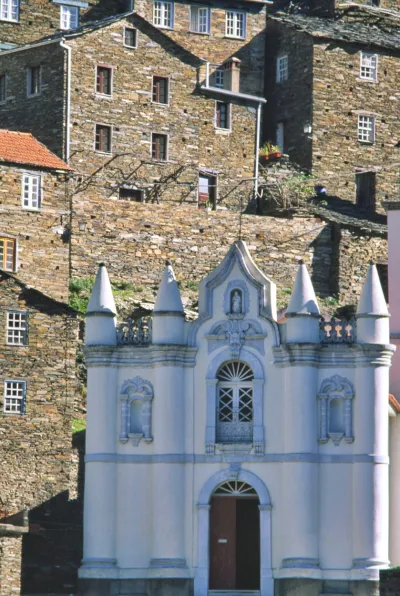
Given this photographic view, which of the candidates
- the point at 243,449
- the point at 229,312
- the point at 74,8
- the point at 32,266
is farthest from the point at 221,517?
the point at 74,8

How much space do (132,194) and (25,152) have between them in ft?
29.7

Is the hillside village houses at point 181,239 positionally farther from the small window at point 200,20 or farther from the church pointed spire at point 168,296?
the church pointed spire at point 168,296

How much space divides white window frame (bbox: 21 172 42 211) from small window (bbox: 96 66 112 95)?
891cm

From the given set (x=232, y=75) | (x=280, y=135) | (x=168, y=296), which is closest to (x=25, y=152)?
(x=232, y=75)

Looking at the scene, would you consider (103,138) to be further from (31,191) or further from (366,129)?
(366,129)

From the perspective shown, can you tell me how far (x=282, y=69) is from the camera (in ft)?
334

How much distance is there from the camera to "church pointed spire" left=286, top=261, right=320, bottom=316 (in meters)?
66.3

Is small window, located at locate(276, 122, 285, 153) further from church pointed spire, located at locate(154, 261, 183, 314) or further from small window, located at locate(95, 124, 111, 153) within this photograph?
church pointed spire, located at locate(154, 261, 183, 314)

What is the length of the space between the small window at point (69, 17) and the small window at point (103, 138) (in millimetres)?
10065

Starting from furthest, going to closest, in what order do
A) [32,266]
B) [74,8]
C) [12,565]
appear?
[74,8]
[32,266]
[12,565]

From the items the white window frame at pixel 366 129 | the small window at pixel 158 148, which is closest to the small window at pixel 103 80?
the small window at pixel 158 148

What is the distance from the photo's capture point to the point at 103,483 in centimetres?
6656

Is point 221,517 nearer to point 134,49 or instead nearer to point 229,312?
point 229,312

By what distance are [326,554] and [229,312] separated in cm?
850
